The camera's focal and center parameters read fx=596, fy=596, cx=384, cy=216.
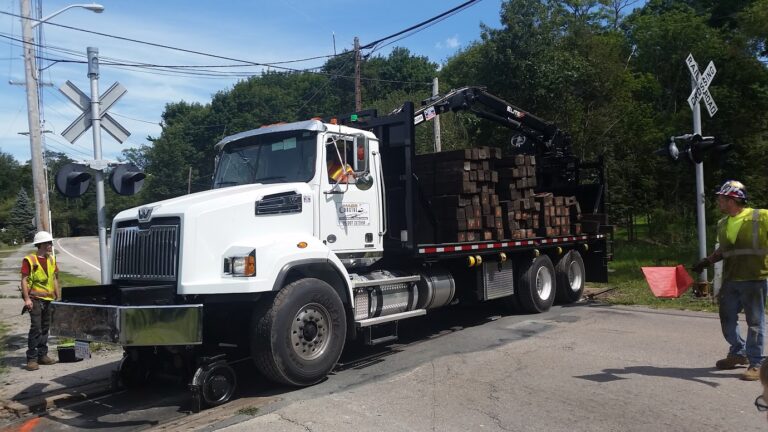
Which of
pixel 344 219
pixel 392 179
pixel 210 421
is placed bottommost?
pixel 210 421

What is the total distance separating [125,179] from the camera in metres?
7.88

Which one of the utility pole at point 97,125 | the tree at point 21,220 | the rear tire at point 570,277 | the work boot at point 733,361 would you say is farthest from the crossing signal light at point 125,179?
the tree at point 21,220

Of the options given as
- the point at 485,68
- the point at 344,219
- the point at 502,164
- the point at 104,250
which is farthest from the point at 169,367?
the point at 485,68

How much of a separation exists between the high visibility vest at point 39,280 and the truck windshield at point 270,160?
8.00 ft

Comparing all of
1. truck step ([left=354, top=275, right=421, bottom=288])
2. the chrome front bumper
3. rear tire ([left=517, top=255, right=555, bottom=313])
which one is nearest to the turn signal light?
the chrome front bumper

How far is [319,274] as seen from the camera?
691cm

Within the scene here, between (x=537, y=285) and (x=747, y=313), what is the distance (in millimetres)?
4774

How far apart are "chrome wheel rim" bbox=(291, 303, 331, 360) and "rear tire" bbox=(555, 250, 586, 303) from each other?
6555mm

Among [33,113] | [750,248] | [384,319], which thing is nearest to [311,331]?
[384,319]

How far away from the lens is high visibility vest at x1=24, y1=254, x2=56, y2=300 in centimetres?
766

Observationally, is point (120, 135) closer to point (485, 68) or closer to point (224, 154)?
point (224, 154)

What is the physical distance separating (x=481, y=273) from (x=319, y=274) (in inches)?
141

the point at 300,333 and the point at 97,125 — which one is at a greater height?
the point at 97,125

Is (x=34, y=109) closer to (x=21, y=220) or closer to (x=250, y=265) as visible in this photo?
(x=250, y=265)
